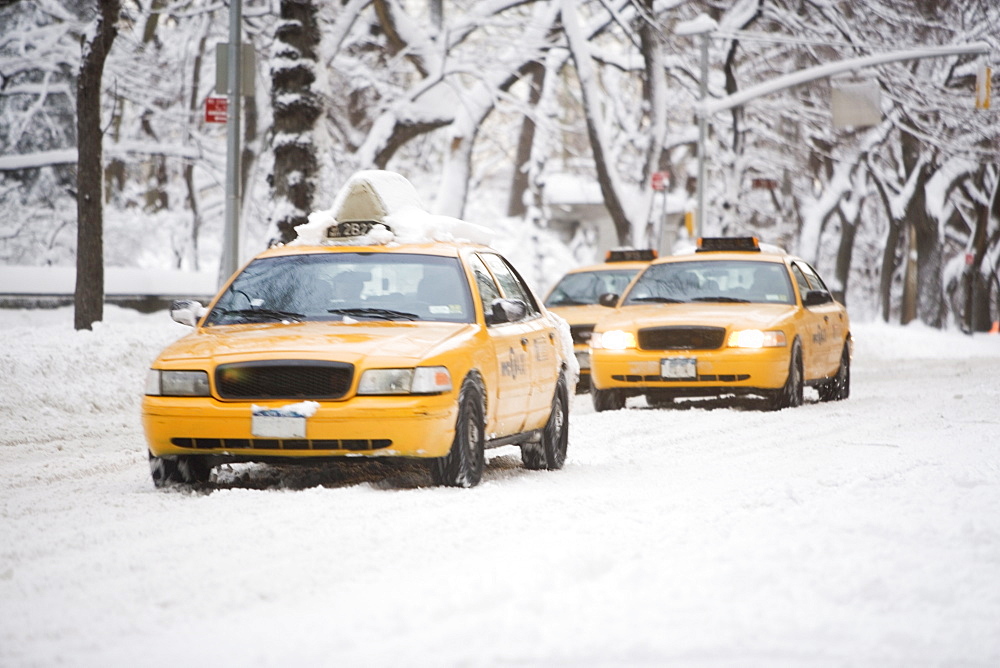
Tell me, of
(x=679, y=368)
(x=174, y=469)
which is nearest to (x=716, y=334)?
(x=679, y=368)

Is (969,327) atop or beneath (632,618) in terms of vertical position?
beneath

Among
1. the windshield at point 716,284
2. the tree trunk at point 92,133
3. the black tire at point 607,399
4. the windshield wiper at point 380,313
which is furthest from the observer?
the tree trunk at point 92,133

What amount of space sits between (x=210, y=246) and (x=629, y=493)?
139ft

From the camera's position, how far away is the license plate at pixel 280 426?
26.8ft

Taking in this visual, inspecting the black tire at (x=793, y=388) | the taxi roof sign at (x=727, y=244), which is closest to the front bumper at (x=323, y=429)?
the black tire at (x=793, y=388)

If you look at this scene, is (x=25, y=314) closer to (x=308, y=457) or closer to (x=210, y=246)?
(x=308, y=457)

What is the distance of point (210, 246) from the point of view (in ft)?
163

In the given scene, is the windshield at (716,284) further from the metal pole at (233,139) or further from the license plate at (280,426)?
the license plate at (280,426)

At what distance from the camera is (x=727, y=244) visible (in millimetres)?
17422

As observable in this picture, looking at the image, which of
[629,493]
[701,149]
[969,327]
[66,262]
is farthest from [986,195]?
[629,493]

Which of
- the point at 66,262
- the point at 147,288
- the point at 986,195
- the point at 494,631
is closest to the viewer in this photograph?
the point at 494,631

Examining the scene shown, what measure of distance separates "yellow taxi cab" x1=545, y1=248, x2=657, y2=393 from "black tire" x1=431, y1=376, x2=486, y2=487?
34.5ft

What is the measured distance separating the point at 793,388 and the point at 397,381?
7.84 m

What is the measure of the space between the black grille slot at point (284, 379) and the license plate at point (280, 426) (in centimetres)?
16
